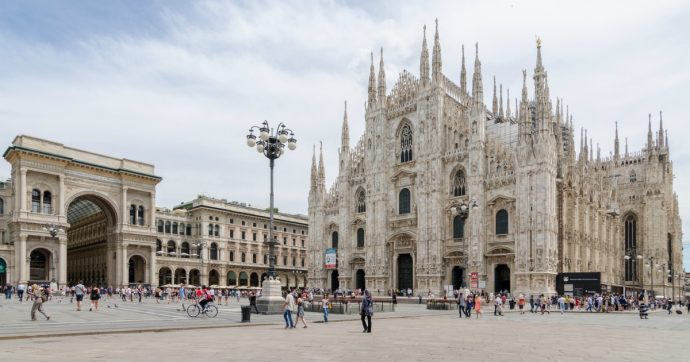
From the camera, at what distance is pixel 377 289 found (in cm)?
6072

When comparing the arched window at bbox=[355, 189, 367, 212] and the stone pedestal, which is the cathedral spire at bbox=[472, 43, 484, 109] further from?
the stone pedestal

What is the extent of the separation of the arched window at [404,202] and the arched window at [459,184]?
583 cm

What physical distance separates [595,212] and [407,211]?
19997 mm

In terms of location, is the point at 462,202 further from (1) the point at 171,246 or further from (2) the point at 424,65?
(1) the point at 171,246

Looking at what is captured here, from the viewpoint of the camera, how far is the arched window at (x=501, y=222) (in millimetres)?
52406

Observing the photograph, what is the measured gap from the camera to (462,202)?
45.2 m

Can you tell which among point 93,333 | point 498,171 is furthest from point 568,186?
point 93,333

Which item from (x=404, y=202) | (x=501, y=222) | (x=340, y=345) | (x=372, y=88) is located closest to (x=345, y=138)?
(x=372, y=88)

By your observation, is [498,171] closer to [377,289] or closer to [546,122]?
[546,122]

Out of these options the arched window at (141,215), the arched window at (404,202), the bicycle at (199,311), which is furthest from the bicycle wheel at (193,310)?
the arched window at (141,215)

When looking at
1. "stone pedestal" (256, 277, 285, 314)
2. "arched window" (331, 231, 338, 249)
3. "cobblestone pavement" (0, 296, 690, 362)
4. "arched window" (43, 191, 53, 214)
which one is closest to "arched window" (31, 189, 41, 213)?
"arched window" (43, 191, 53, 214)

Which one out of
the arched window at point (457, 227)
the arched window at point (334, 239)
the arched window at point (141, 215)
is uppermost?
the arched window at point (141, 215)

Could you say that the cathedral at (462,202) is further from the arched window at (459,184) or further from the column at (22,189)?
the column at (22,189)

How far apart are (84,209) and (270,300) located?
62.3 metres
